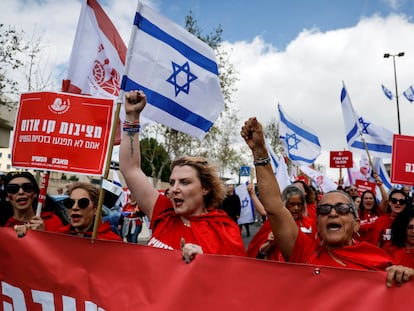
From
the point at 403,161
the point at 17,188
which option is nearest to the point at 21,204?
the point at 17,188

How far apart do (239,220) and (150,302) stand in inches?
355

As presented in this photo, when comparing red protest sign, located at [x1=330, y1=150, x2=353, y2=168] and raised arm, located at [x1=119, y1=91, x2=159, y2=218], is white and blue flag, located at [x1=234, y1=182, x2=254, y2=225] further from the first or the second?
Answer: raised arm, located at [x1=119, y1=91, x2=159, y2=218]

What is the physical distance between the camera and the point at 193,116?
11.6 feet

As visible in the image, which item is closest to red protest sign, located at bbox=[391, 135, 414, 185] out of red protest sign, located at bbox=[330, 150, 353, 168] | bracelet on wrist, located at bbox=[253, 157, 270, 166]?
bracelet on wrist, located at bbox=[253, 157, 270, 166]

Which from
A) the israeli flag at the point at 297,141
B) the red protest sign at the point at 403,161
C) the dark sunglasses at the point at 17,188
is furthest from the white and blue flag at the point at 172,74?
the israeli flag at the point at 297,141

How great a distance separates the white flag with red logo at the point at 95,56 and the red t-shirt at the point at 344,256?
2.54 meters

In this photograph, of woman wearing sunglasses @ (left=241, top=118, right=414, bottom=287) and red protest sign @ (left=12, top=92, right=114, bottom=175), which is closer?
woman wearing sunglasses @ (left=241, top=118, right=414, bottom=287)

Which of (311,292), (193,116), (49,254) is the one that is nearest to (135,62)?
(193,116)

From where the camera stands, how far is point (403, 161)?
18.5ft

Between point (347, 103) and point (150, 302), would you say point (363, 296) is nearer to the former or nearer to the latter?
point (150, 302)

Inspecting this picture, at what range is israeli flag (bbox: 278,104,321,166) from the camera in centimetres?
901

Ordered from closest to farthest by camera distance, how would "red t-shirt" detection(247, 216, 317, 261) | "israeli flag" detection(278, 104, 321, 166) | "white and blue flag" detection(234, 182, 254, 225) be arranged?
"red t-shirt" detection(247, 216, 317, 261)
"israeli flag" detection(278, 104, 321, 166)
"white and blue flag" detection(234, 182, 254, 225)

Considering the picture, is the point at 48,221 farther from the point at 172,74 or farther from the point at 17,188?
the point at 172,74

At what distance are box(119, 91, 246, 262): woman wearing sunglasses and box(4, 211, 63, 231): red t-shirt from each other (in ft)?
2.97
